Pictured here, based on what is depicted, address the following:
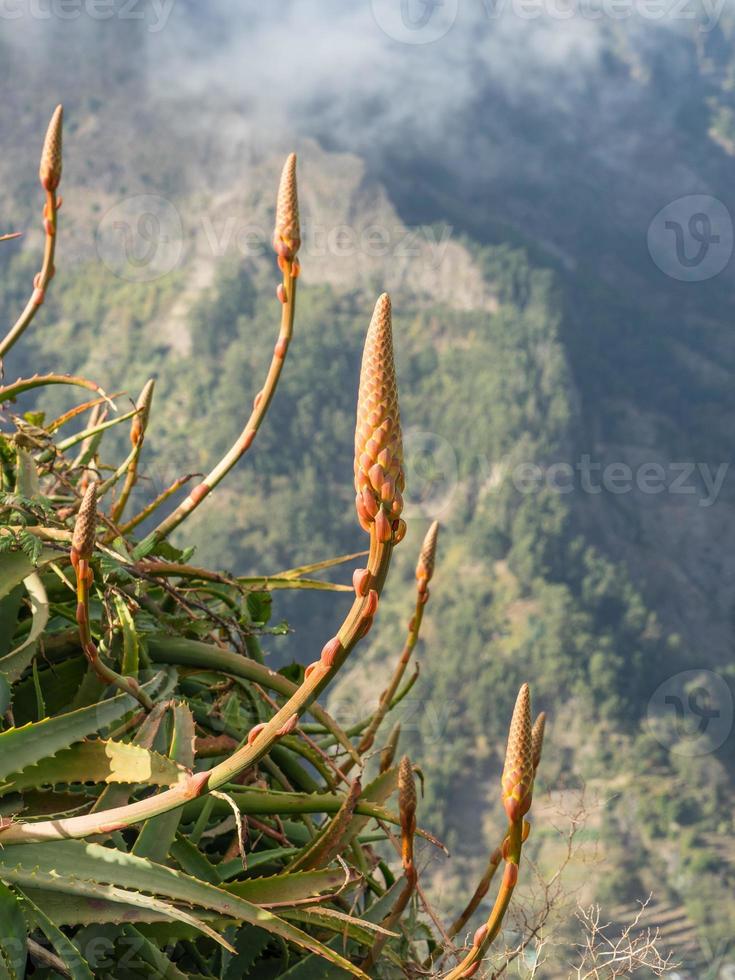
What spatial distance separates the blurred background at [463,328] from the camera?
3297 inches

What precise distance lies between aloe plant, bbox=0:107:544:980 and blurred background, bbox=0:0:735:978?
5549cm

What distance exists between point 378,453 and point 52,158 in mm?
1049

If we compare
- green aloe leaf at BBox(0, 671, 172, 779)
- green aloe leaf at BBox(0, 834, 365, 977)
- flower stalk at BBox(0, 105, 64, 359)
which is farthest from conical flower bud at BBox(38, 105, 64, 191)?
green aloe leaf at BBox(0, 834, 365, 977)

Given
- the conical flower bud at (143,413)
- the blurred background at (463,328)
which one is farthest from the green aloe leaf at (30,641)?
the blurred background at (463,328)

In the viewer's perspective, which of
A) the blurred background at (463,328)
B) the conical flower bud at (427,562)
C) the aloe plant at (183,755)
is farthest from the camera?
the blurred background at (463,328)

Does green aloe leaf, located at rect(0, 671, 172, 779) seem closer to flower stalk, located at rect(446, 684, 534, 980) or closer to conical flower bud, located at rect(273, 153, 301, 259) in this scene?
flower stalk, located at rect(446, 684, 534, 980)

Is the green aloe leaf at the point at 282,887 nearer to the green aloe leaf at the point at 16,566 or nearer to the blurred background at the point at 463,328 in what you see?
the green aloe leaf at the point at 16,566

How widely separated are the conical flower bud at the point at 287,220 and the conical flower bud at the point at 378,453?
596 millimetres

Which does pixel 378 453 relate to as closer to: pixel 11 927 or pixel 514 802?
pixel 514 802

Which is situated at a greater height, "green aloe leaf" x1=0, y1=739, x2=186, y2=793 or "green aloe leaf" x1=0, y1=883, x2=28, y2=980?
"green aloe leaf" x1=0, y1=739, x2=186, y2=793

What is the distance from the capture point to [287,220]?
1249 millimetres

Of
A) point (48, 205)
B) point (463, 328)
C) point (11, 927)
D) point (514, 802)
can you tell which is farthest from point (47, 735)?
point (463, 328)

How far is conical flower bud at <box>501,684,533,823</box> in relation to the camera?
85 centimetres

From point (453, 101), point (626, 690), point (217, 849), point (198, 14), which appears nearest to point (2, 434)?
point (217, 849)
